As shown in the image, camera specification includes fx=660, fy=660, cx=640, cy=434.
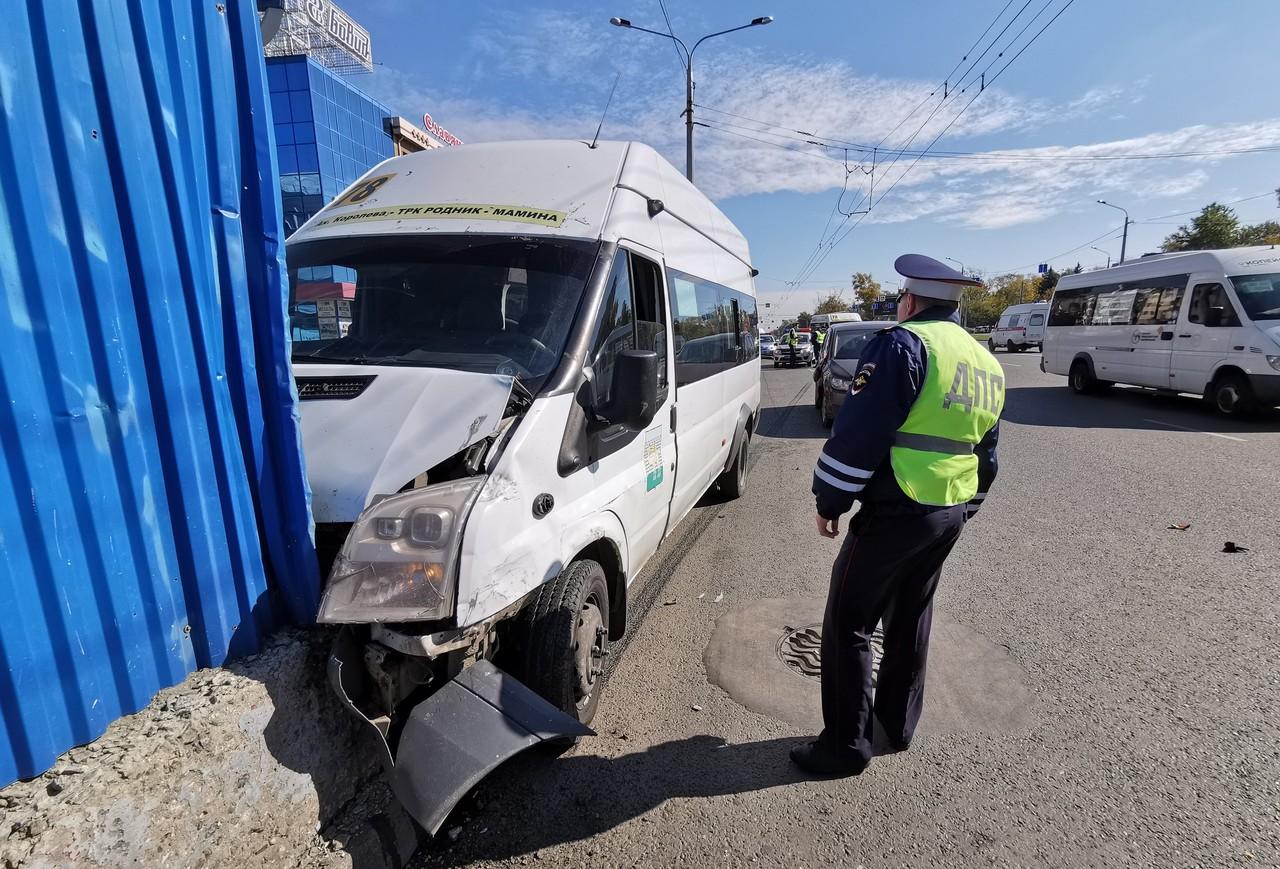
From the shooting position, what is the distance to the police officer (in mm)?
2430

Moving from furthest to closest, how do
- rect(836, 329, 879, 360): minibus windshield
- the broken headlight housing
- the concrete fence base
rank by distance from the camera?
1. rect(836, 329, 879, 360): minibus windshield
2. the broken headlight housing
3. the concrete fence base

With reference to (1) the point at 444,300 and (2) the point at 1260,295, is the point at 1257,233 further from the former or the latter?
(1) the point at 444,300

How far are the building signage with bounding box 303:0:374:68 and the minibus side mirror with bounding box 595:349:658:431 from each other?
143 feet

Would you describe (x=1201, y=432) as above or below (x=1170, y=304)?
below

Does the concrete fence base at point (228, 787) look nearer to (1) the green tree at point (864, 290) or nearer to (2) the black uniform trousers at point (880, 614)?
(2) the black uniform trousers at point (880, 614)

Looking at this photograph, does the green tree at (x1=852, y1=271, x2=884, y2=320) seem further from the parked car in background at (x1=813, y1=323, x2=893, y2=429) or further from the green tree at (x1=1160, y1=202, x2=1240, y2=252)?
the parked car in background at (x1=813, y1=323, x2=893, y2=429)

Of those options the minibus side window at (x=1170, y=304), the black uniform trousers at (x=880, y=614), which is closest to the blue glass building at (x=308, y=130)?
the minibus side window at (x=1170, y=304)

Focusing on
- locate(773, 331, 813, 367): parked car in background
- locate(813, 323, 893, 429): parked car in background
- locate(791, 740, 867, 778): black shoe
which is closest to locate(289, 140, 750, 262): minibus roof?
locate(791, 740, 867, 778): black shoe

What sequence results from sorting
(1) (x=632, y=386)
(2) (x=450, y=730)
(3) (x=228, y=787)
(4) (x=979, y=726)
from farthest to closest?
(4) (x=979, y=726)
(1) (x=632, y=386)
(2) (x=450, y=730)
(3) (x=228, y=787)

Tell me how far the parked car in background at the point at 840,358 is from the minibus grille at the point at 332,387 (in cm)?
867

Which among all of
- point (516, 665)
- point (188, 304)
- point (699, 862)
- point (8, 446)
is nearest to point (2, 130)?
point (188, 304)

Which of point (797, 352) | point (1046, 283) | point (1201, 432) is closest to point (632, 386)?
point (1201, 432)

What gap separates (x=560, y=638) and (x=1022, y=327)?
1418 inches

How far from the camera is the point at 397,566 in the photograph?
194cm
